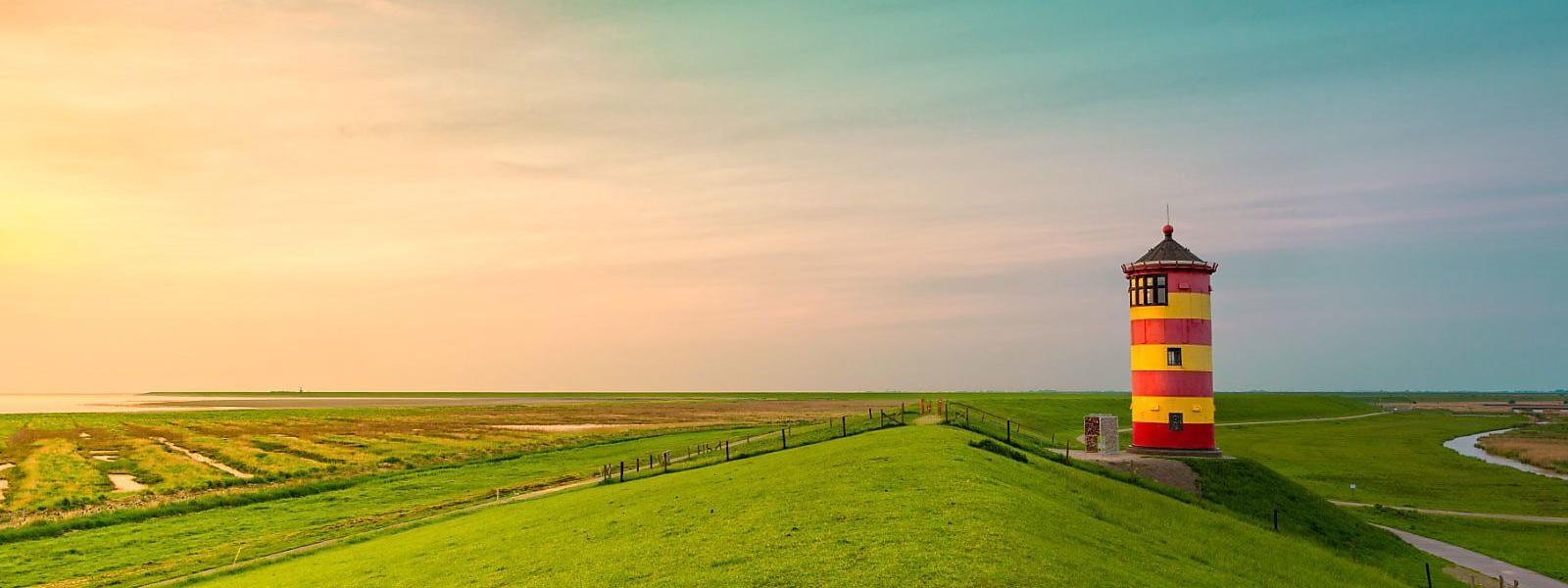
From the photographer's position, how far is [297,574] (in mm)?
32688

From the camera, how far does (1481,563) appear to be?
136 ft

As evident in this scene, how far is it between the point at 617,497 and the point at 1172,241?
31.7 meters

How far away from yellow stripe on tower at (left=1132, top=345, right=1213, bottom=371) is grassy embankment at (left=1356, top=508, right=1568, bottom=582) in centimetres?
1507

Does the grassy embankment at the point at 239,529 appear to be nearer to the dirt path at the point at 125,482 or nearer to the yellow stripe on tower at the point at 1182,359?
the dirt path at the point at 125,482

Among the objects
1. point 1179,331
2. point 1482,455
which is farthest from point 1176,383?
point 1482,455

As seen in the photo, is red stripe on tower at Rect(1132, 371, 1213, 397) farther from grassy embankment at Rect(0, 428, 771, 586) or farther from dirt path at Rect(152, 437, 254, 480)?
dirt path at Rect(152, 437, 254, 480)

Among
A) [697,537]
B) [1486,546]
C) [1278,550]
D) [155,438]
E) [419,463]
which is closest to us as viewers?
[697,537]

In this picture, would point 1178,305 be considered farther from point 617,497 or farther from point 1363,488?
point 1363,488

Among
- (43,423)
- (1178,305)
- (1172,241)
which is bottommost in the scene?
(43,423)

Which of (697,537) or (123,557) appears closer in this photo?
(697,537)

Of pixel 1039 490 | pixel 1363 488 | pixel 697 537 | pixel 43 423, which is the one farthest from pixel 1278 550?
pixel 43 423

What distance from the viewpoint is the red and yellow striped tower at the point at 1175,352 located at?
46969mm

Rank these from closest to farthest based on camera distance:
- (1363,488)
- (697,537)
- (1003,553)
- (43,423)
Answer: (1003,553), (697,537), (1363,488), (43,423)

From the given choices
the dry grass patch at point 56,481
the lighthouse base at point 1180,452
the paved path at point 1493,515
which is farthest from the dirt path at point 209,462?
the paved path at point 1493,515
